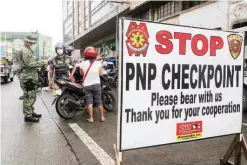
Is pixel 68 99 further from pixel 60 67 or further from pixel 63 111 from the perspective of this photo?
pixel 60 67

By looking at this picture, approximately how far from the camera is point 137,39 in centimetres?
256

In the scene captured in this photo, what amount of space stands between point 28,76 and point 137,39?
4.19 metres

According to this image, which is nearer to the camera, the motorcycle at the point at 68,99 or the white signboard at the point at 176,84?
the white signboard at the point at 176,84

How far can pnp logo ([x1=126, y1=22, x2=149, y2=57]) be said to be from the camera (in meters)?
2.51

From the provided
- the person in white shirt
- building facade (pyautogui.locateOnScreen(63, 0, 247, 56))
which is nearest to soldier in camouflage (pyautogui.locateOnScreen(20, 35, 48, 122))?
the person in white shirt

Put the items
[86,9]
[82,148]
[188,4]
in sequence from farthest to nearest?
[86,9] < [188,4] < [82,148]

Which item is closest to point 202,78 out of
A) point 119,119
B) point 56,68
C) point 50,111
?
point 119,119

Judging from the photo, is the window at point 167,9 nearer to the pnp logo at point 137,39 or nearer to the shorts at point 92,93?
the shorts at point 92,93

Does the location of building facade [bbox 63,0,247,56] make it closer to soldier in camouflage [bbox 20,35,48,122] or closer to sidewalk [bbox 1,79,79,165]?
soldier in camouflage [bbox 20,35,48,122]

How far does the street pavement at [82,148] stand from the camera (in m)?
3.77

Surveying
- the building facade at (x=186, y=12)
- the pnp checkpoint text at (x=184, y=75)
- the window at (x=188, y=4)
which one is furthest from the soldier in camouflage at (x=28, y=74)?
the window at (x=188, y=4)

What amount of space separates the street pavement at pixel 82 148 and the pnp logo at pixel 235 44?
4.86ft

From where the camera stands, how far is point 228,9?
1355 cm

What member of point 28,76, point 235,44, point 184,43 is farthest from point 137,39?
point 28,76
